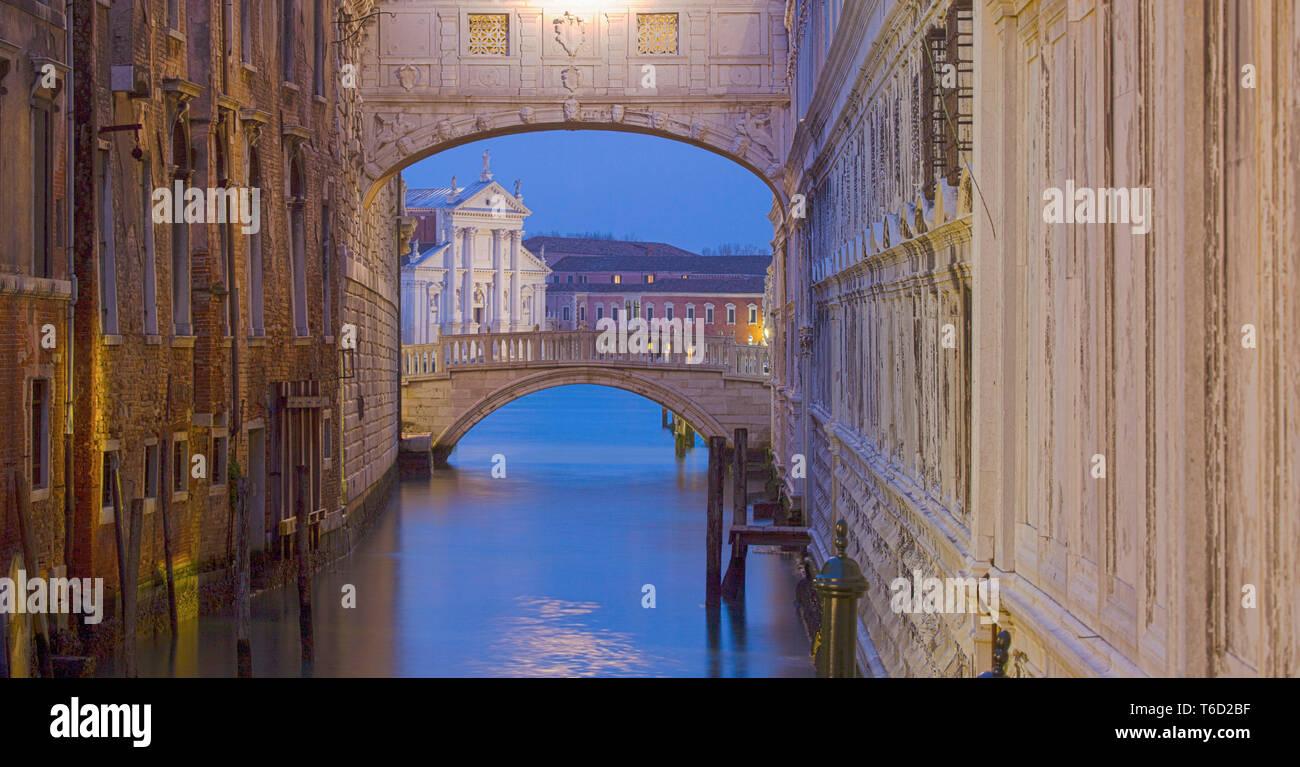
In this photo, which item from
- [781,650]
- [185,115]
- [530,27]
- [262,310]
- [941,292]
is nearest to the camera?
[941,292]

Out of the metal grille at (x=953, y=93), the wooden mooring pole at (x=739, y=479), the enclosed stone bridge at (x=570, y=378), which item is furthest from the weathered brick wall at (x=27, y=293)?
the enclosed stone bridge at (x=570, y=378)

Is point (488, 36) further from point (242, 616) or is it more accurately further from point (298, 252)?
point (242, 616)

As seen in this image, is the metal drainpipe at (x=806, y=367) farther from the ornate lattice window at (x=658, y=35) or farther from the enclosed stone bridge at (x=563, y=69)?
the ornate lattice window at (x=658, y=35)

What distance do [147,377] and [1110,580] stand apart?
364 inches

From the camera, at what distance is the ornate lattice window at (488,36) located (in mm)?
20547

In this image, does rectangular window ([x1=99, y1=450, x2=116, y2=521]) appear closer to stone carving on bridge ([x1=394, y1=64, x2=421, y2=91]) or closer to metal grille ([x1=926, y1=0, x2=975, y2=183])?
metal grille ([x1=926, y1=0, x2=975, y2=183])

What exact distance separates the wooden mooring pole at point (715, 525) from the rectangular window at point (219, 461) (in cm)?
446

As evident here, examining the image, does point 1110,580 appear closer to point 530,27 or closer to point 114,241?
point 114,241

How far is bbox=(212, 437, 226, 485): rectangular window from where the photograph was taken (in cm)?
1358

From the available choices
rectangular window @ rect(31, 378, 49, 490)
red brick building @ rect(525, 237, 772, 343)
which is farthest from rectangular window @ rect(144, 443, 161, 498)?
red brick building @ rect(525, 237, 772, 343)

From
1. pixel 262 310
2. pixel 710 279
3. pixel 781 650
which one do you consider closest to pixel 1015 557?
pixel 781 650

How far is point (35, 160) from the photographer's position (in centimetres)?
977

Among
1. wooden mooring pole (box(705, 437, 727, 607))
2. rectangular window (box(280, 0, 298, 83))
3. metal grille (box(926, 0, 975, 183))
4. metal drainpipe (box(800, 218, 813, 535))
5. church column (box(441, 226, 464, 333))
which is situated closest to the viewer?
metal grille (box(926, 0, 975, 183))

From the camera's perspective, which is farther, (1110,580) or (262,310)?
(262,310)
